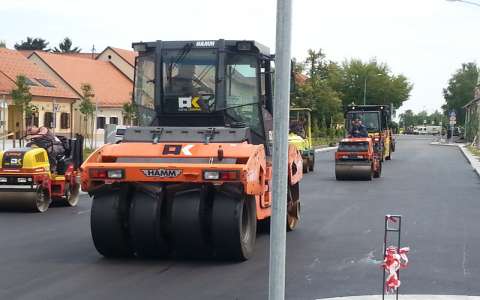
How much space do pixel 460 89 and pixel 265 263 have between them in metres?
140

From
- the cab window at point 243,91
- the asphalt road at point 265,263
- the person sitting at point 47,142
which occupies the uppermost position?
the cab window at point 243,91

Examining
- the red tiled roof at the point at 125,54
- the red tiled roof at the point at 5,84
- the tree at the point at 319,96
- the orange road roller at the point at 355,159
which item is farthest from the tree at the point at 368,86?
the orange road roller at the point at 355,159

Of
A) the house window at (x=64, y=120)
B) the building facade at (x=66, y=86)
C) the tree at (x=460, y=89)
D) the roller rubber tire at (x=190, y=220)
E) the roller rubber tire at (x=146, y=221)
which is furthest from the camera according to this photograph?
the tree at (x=460, y=89)

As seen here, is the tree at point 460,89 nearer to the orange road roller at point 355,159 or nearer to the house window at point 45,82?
the house window at point 45,82

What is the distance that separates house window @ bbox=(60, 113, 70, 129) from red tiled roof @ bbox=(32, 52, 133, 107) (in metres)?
3.63

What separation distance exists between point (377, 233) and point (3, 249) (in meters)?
6.38

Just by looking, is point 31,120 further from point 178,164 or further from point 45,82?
point 178,164

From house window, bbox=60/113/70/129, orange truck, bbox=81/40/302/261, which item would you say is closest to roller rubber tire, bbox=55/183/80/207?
orange truck, bbox=81/40/302/261

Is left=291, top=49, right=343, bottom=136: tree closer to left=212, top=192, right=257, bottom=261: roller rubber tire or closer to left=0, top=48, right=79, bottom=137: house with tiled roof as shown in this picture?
left=0, top=48, right=79, bottom=137: house with tiled roof

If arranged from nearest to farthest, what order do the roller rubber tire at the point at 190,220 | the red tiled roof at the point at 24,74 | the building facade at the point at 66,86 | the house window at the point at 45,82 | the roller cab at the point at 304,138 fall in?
1. the roller rubber tire at the point at 190,220
2. the roller cab at the point at 304,138
3. the red tiled roof at the point at 24,74
4. the building facade at the point at 66,86
5. the house window at the point at 45,82

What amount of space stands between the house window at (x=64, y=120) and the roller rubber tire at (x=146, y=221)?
152 feet

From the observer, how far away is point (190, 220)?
32.1 ft

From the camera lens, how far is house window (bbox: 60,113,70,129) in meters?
54.9

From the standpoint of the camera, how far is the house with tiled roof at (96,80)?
59.5m
